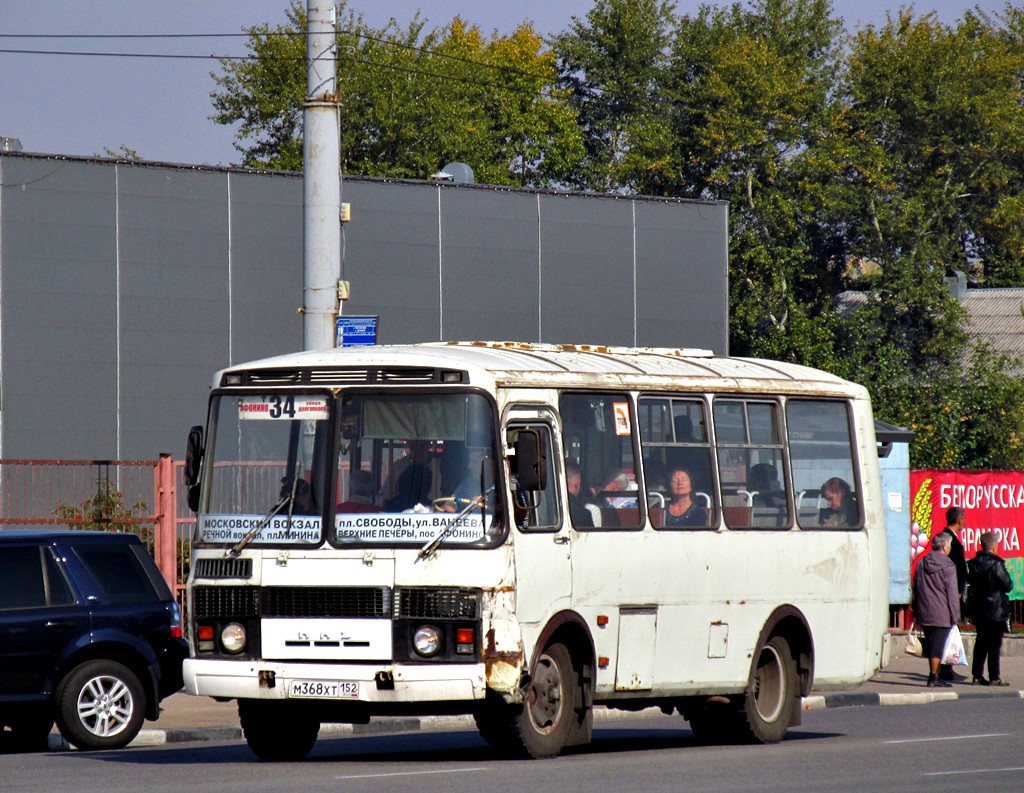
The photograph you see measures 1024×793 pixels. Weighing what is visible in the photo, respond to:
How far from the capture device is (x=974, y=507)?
25.7 m

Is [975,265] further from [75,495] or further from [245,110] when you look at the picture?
[75,495]

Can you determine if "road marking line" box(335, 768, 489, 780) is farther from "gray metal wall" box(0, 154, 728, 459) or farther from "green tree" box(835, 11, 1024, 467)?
"green tree" box(835, 11, 1024, 467)

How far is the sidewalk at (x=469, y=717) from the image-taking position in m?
15.1

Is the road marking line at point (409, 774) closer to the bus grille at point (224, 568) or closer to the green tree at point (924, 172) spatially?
the bus grille at point (224, 568)

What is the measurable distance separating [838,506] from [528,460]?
12.7 ft

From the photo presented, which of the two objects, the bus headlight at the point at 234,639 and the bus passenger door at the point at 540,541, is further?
the bus headlight at the point at 234,639

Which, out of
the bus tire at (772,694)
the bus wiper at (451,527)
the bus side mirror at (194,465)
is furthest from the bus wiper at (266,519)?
the bus tire at (772,694)

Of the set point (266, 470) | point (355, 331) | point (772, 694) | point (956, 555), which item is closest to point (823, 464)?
point (772, 694)

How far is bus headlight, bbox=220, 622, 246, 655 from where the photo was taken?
38.0ft

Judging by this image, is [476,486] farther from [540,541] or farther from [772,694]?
[772,694]

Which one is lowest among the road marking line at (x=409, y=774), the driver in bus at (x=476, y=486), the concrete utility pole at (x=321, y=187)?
the road marking line at (x=409, y=774)

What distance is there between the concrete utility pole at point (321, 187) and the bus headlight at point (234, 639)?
180 inches

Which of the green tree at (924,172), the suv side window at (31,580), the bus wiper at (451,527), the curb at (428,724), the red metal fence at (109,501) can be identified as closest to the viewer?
the bus wiper at (451,527)

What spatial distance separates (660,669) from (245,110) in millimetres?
53913
